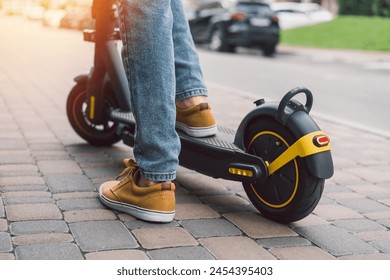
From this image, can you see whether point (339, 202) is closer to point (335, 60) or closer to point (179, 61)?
point (179, 61)

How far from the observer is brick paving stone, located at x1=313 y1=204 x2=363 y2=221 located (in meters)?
2.89

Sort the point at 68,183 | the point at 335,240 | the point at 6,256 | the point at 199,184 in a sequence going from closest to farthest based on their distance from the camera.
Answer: the point at 6,256 → the point at 335,240 → the point at 68,183 → the point at 199,184

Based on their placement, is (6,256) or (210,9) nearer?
(6,256)

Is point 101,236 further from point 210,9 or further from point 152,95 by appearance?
point 210,9

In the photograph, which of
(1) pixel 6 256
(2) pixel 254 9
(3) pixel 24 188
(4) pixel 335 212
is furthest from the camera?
(2) pixel 254 9

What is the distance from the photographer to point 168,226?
2621 mm

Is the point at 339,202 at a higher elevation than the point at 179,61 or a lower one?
lower

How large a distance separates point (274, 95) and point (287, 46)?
1171 centimetres

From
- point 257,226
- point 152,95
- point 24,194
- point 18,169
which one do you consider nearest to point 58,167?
point 18,169

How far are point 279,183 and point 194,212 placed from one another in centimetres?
39

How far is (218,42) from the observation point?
16.3 metres

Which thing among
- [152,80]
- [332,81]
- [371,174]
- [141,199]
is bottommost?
[332,81]

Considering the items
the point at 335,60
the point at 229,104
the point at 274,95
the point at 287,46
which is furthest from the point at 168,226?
the point at 287,46

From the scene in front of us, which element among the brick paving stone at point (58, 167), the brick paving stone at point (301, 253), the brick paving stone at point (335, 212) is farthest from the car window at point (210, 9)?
the brick paving stone at point (301, 253)
